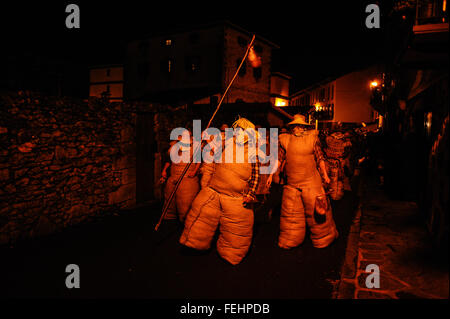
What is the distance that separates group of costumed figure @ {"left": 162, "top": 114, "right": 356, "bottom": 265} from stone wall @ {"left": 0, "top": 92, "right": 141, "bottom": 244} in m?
1.68

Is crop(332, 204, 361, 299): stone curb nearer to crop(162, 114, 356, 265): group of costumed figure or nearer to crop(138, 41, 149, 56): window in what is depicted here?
crop(162, 114, 356, 265): group of costumed figure

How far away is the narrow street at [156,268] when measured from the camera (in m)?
3.77

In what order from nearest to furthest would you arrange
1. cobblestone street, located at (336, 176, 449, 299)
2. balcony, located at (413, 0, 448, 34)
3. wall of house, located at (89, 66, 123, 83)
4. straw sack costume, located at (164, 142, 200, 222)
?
cobblestone street, located at (336, 176, 449, 299) → balcony, located at (413, 0, 448, 34) → straw sack costume, located at (164, 142, 200, 222) → wall of house, located at (89, 66, 123, 83)

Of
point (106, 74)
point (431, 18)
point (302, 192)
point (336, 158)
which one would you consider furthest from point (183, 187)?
point (106, 74)

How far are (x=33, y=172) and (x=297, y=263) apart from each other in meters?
5.01

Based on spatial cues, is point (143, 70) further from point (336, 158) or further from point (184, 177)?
point (184, 177)

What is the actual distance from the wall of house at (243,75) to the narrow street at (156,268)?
68.2 ft

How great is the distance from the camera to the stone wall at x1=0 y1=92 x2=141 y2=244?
5.24 metres

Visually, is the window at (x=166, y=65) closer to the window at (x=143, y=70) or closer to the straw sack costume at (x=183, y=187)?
the window at (x=143, y=70)

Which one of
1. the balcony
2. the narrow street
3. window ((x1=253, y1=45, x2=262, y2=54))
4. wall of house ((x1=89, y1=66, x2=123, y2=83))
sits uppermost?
window ((x1=253, y1=45, x2=262, y2=54))

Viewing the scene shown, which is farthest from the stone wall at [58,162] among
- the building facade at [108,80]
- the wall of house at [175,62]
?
the building facade at [108,80]

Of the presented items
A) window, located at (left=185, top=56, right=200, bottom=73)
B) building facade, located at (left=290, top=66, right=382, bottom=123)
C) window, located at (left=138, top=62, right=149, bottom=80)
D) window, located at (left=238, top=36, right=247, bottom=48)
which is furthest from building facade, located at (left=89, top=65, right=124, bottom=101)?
building facade, located at (left=290, top=66, right=382, bottom=123)

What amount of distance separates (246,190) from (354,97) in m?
33.5

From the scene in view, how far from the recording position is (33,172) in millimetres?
5578
